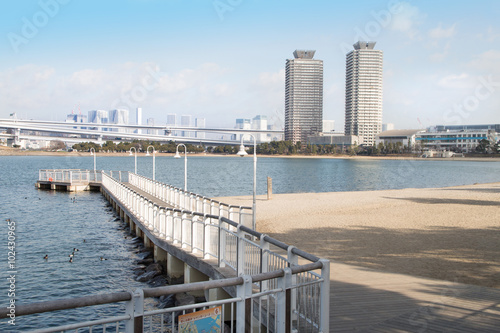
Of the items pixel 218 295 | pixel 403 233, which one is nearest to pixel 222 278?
pixel 218 295

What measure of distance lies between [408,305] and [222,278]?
12.4 feet

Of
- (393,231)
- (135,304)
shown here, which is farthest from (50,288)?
(393,231)

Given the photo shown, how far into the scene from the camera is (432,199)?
32281 mm

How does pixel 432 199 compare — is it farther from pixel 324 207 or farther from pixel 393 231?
pixel 393 231

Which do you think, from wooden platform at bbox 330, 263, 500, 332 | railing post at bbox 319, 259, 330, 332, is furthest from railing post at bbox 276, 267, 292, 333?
wooden platform at bbox 330, 263, 500, 332

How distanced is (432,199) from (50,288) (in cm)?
2669

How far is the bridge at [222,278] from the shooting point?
14.7 ft

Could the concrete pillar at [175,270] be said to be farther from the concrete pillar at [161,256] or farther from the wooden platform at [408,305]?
the wooden platform at [408,305]

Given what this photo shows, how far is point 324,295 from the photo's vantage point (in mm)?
6043

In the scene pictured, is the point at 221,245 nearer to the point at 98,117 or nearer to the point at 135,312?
the point at 135,312

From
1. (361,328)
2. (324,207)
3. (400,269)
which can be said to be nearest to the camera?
(361,328)

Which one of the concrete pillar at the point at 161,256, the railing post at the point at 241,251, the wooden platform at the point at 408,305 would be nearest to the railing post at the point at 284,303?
the wooden platform at the point at 408,305

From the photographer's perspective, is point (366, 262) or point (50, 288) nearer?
point (366, 262)

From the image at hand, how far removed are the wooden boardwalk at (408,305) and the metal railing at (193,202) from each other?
6703mm
